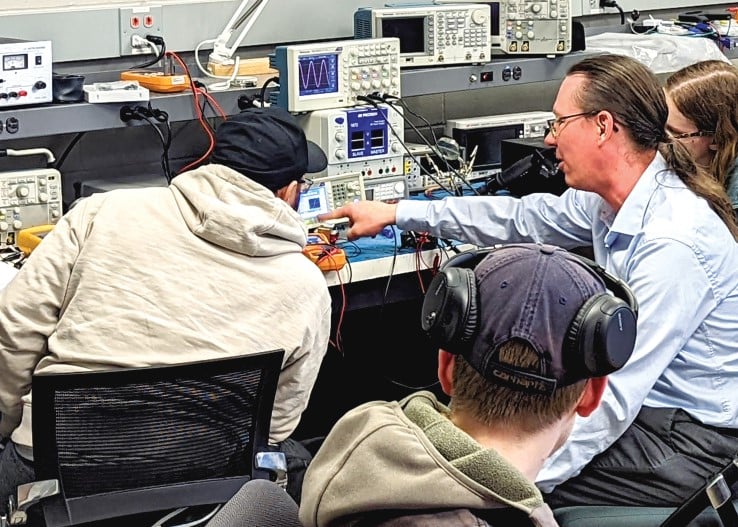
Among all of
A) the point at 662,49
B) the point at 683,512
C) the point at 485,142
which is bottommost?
the point at 683,512

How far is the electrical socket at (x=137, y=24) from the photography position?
3355 millimetres

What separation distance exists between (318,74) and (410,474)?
89.9 inches

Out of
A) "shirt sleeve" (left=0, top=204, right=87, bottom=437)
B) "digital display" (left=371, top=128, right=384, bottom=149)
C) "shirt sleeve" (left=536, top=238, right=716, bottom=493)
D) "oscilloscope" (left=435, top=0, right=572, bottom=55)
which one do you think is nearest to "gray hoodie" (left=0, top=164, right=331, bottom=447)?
"shirt sleeve" (left=0, top=204, right=87, bottom=437)

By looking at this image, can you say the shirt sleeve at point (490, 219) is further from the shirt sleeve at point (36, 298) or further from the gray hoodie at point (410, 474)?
the gray hoodie at point (410, 474)

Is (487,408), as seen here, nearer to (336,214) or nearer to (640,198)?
(640,198)

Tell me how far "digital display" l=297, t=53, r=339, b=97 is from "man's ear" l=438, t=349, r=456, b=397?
79.2 inches

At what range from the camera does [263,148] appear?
2.30 metres

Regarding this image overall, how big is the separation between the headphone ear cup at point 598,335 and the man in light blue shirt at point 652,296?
798 millimetres

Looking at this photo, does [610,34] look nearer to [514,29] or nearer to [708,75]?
[514,29]

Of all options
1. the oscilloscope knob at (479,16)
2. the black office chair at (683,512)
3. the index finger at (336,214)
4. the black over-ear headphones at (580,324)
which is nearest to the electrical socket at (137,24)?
the index finger at (336,214)

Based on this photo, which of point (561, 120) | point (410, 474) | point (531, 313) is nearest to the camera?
point (410, 474)

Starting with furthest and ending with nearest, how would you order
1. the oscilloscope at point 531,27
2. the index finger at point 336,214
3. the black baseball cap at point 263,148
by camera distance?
the oscilloscope at point 531,27
the index finger at point 336,214
the black baseball cap at point 263,148

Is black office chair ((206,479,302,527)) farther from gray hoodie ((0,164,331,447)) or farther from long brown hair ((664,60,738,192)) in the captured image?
long brown hair ((664,60,738,192))

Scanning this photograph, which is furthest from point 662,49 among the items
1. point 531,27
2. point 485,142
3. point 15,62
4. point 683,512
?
point 683,512
